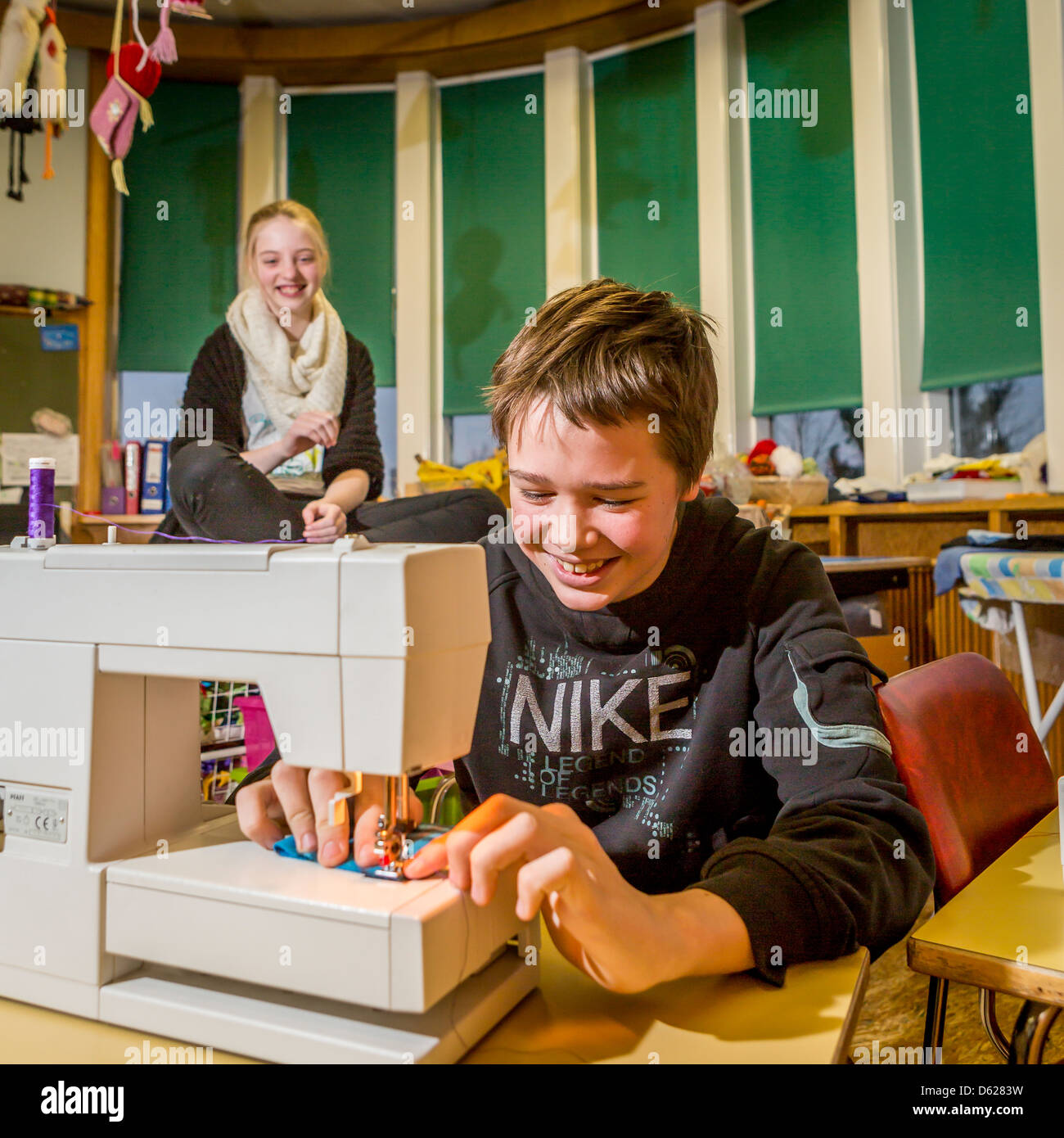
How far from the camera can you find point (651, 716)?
93 centimetres

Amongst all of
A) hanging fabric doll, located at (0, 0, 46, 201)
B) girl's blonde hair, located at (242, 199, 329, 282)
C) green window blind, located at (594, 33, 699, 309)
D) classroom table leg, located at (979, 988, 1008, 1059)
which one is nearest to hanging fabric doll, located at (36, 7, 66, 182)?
hanging fabric doll, located at (0, 0, 46, 201)

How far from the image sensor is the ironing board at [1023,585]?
6.39ft

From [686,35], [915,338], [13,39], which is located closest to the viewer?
[13,39]

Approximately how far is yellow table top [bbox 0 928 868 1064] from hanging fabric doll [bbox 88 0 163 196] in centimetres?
233

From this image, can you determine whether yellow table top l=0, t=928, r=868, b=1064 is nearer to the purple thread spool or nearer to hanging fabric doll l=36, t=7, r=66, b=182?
the purple thread spool

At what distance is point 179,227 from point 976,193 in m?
3.69

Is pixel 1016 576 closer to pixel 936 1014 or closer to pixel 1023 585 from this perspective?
pixel 1023 585

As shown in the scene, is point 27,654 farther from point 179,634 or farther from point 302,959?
point 302,959

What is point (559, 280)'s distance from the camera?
171 inches

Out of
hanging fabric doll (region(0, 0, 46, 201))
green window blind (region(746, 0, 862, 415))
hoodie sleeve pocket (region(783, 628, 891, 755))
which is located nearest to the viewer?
hoodie sleeve pocket (region(783, 628, 891, 755))

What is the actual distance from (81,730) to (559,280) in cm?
404

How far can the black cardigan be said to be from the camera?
7.19 feet

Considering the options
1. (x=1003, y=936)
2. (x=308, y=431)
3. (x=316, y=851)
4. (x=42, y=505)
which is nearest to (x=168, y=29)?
(x=308, y=431)
